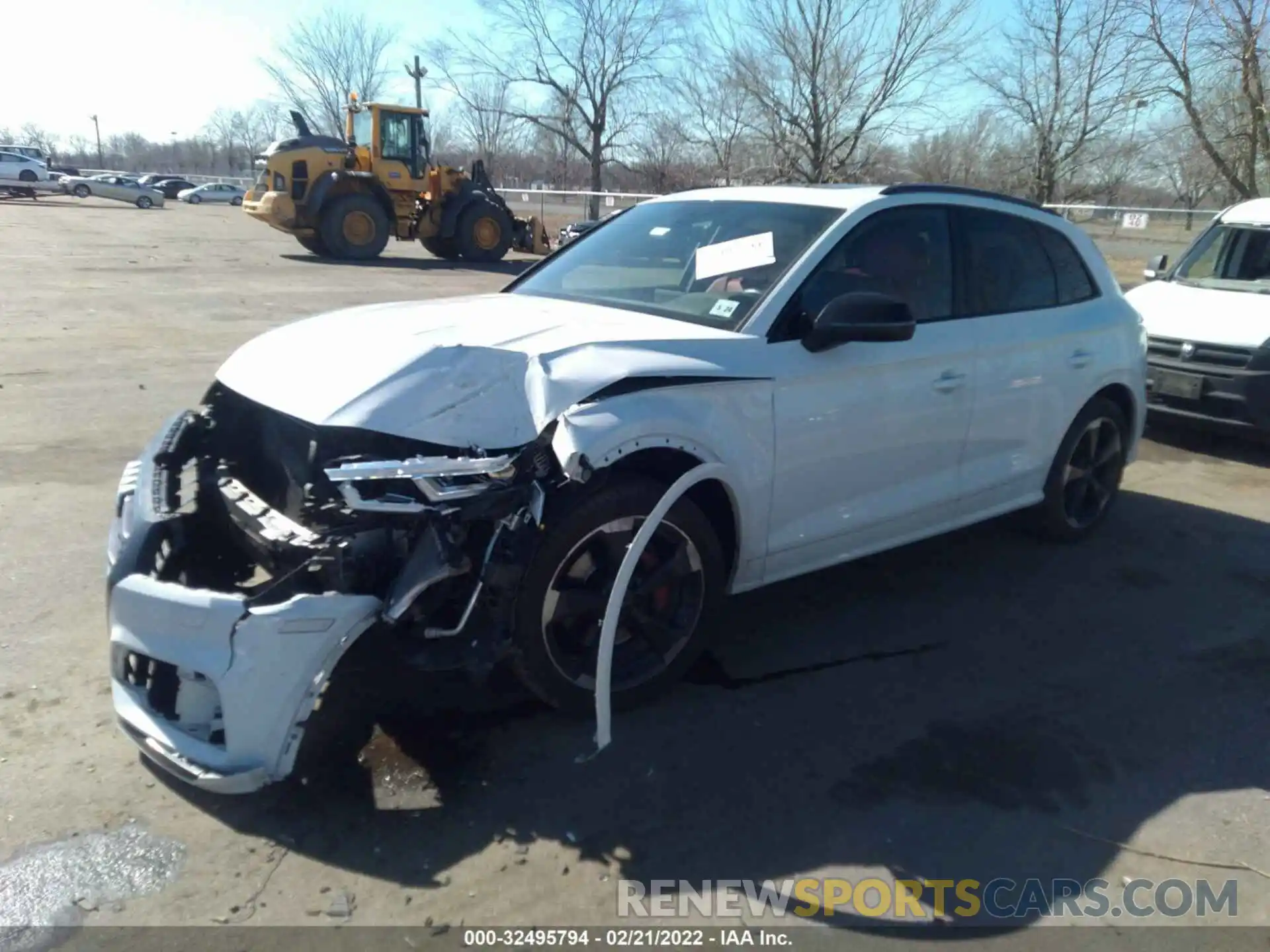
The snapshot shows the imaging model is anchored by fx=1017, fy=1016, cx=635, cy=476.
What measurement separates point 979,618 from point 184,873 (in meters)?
3.44

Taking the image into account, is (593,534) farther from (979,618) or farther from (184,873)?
(979,618)

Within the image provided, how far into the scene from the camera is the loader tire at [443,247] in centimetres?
2259

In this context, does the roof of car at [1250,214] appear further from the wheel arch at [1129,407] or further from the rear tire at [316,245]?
the rear tire at [316,245]

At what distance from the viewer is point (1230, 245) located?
8.93m

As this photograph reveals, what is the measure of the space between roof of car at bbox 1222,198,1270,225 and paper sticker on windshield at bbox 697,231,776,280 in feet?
21.9

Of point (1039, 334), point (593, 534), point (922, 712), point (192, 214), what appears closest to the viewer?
point (593, 534)

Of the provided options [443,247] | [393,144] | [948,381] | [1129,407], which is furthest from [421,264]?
[948,381]

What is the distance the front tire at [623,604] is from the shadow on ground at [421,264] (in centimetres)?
1783

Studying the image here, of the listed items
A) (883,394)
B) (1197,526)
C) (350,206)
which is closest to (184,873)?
(883,394)

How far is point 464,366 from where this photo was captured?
3.37 m

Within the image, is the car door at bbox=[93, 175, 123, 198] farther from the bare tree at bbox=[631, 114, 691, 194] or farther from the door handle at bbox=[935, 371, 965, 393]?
the door handle at bbox=[935, 371, 965, 393]

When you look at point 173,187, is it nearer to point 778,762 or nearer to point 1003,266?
point 1003,266

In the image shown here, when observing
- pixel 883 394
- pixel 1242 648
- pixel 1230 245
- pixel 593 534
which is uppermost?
pixel 1230 245

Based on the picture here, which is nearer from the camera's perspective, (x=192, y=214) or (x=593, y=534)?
(x=593, y=534)
